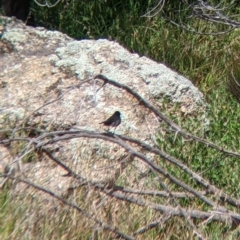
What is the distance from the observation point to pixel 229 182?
4.14 m

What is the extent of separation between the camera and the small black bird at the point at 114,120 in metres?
4.29

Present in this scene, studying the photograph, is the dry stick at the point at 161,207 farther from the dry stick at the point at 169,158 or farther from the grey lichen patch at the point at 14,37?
the grey lichen patch at the point at 14,37

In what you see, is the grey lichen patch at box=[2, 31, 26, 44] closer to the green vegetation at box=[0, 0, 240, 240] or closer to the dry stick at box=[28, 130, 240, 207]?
the green vegetation at box=[0, 0, 240, 240]

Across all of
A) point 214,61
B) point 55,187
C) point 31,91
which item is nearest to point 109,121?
point 31,91

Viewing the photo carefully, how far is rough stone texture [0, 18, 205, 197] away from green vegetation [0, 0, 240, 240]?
0.16 m

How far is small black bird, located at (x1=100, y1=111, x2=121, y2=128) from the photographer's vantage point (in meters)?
4.29

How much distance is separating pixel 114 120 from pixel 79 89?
0.31m

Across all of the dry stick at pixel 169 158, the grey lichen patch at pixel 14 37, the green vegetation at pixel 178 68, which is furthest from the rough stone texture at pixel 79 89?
the dry stick at pixel 169 158

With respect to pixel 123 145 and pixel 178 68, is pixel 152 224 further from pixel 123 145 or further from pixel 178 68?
pixel 178 68

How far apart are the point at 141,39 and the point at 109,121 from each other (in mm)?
1799

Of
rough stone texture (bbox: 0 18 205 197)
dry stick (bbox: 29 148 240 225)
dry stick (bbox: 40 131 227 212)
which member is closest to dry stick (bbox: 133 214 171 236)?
dry stick (bbox: 29 148 240 225)

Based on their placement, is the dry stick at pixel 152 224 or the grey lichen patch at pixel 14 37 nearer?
the dry stick at pixel 152 224

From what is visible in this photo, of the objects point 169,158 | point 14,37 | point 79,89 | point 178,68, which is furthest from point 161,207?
point 178,68

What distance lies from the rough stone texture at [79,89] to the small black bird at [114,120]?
1.9 inches
